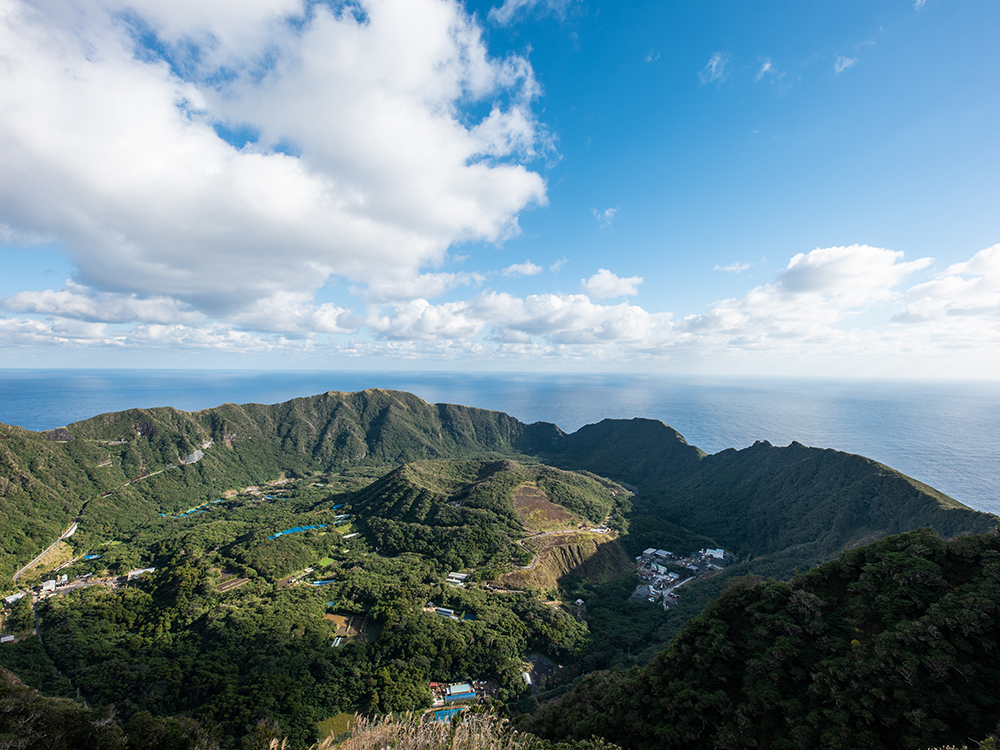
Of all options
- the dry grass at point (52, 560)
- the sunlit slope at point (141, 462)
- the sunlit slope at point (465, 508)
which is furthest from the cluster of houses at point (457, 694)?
the sunlit slope at point (141, 462)

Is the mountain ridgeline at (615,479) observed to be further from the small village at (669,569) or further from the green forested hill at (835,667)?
the green forested hill at (835,667)

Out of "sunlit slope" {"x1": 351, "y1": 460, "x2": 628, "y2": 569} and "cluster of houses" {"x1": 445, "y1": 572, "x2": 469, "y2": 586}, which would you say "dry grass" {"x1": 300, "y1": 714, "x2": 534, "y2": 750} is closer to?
"cluster of houses" {"x1": 445, "y1": 572, "x2": 469, "y2": 586}

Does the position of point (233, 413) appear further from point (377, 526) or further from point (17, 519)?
point (377, 526)

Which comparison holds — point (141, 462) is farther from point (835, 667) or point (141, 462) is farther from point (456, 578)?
point (835, 667)

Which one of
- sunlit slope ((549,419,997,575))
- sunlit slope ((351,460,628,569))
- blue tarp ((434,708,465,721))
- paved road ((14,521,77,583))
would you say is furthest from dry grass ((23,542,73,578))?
sunlit slope ((549,419,997,575))

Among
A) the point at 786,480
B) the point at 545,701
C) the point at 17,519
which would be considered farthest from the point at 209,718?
the point at 786,480

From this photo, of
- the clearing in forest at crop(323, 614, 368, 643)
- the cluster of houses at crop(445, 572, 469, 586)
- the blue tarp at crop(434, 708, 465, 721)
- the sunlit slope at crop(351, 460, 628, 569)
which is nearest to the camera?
the blue tarp at crop(434, 708, 465, 721)
